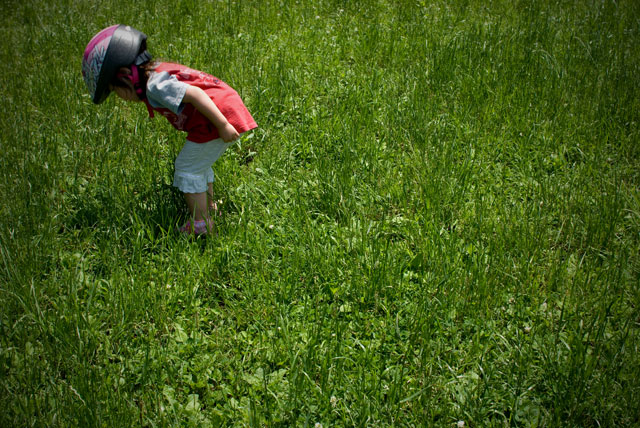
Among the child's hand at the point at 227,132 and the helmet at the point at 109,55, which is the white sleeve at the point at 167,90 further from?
the child's hand at the point at 227,132

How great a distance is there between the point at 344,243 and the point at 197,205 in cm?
104

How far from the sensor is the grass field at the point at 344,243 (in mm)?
2330

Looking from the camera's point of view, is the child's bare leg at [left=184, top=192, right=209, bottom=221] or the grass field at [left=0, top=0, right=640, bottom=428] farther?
the child's bare leg at [left=184, top=192, right=209, bottom=221]

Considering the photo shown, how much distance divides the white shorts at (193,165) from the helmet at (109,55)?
0.62m

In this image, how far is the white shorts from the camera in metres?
3.23

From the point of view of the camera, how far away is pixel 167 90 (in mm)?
2973

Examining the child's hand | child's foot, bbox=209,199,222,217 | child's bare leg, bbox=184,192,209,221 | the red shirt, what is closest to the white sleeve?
the red shirt

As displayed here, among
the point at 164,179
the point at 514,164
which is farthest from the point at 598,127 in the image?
the point at 164,179

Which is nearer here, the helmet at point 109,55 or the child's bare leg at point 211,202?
the helmet at point 109,55

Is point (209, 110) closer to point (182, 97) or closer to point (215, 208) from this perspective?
point (182, 97)

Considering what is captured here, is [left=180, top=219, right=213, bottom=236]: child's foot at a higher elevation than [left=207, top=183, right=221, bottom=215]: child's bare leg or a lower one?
lower

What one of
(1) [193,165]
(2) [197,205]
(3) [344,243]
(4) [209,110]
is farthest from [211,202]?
(3) [344,243]

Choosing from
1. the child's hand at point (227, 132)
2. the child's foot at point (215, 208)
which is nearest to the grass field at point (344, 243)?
the child's foot at point (215, 208)

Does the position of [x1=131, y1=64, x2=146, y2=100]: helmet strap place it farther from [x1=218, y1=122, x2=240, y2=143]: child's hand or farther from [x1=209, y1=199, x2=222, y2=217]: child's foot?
[x1=209, y1=199, x2=222, y2=217]: child's foot
